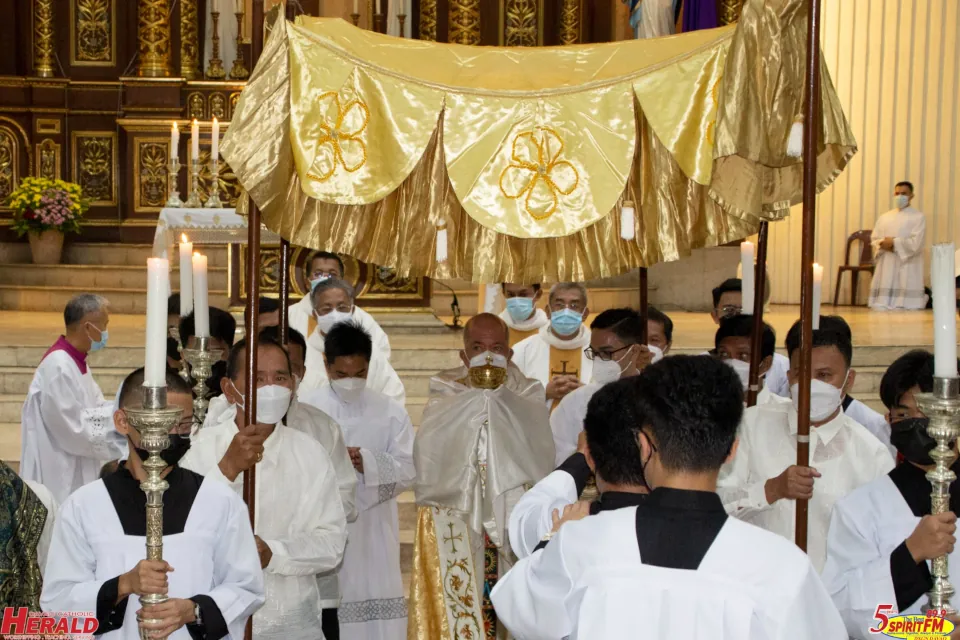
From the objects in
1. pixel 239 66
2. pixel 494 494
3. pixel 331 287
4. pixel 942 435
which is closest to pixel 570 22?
pixel 239 66

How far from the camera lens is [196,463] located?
4320 millimetres

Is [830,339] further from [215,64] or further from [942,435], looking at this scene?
[215,64]

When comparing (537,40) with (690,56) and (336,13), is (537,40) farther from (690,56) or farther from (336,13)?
(690,56)

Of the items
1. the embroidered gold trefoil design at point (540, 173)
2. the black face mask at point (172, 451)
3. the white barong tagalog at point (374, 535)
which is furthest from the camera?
the white barong tagalog at point (374, 535)

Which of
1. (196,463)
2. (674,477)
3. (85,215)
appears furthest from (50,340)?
(674,477)

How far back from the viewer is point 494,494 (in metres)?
4.99

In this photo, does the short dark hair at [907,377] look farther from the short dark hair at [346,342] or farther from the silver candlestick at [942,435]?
the short dark hair at [346,342]

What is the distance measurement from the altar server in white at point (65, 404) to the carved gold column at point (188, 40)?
305 inches

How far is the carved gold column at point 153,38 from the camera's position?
13.4 metres

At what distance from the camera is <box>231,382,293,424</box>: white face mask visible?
13.6ft

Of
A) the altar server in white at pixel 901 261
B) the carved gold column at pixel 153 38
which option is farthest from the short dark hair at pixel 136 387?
the altar server in white at pixel 901 261

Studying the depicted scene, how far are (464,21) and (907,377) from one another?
10.6 metres

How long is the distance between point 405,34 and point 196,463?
951cm

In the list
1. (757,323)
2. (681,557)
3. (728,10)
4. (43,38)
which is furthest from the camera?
(43,38)
